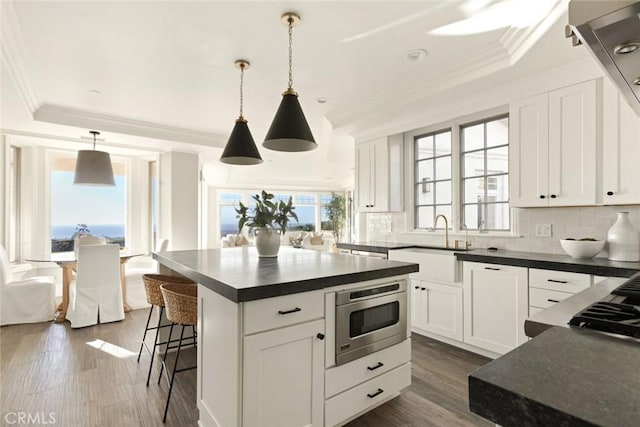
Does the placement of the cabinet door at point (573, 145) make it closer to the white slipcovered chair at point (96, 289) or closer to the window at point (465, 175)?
the window at point (465, 175)

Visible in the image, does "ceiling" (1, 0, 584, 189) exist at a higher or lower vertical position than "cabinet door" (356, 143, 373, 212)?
higher

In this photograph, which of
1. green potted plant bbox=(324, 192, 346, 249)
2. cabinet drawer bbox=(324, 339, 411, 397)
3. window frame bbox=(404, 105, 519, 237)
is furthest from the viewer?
green potted plant bbox=(324, 192, 346, 249)

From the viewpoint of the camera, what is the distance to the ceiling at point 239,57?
227cm

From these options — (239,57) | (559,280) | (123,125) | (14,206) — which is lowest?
(559,280)

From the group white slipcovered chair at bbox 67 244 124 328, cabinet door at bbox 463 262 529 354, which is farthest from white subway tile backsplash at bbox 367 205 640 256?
white slipcovered chair at bbox 67 244 124 328

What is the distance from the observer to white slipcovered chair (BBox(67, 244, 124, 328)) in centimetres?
397

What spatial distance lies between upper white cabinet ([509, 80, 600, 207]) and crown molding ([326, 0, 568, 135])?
0.51 metres

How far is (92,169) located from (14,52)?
88.8 inches

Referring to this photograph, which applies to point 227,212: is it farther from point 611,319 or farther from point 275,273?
point 611,319

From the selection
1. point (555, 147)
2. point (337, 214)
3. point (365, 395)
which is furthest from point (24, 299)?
point (337, 214)

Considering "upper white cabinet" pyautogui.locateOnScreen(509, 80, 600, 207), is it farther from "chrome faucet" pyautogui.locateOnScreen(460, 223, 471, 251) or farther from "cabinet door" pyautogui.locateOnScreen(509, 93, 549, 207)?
"chrome faucet" pyautogui.locateOnScreen(460, 223, 471, 251)

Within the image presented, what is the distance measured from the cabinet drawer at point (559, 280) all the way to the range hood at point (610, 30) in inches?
75.6

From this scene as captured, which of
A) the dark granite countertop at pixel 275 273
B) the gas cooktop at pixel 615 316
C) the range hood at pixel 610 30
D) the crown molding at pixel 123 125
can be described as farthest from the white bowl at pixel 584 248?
the crown molding at pixel 123 125

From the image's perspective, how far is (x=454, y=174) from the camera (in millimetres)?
3916
